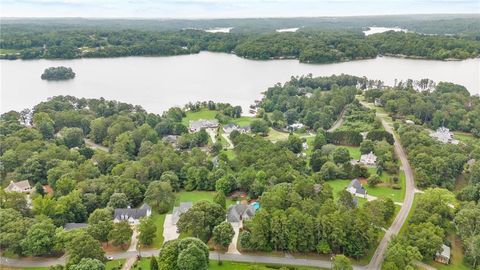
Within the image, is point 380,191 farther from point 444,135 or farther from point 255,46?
point 255,46

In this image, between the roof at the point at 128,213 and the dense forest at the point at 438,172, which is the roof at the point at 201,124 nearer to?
the dense forest at the point at 438,172

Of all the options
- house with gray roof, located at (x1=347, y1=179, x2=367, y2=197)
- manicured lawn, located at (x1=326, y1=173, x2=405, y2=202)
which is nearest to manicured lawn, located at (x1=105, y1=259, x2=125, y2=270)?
manicured lawn, located at (x1=326, y1=173, x2=405, y2=202)

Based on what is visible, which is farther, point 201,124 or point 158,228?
point 201,124

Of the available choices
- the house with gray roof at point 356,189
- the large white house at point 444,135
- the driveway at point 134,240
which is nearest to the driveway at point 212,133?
the house with gray roof at point 356,189

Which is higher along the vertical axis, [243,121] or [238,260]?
[243,121]

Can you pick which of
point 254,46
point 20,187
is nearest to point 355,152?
point 20,187

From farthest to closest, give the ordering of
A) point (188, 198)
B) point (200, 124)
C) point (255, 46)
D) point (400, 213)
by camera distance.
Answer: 1. point (255, 46)
2. point (200, 124)
3. point (188, 198)
4. point (400, 213)
